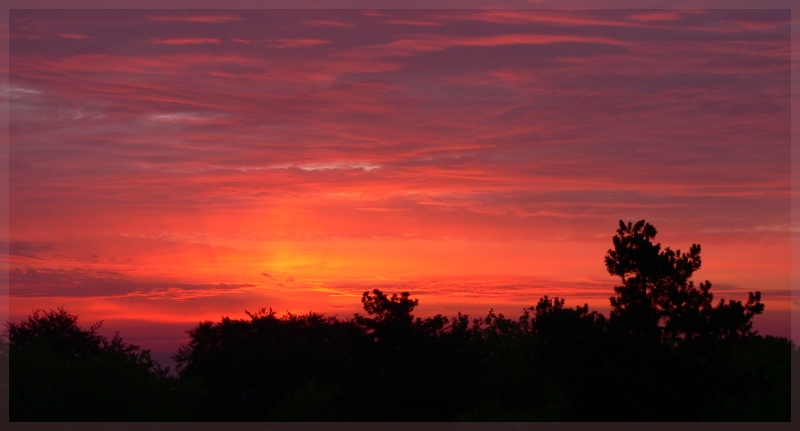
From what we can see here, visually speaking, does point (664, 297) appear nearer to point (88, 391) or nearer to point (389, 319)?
point (389, 319)

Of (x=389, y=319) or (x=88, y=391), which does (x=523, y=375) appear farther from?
(x=88, y=391)

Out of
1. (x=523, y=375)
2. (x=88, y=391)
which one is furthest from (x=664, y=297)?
(x=88, y=391)

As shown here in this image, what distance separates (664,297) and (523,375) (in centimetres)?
1042

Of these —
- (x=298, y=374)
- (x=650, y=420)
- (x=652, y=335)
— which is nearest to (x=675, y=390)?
(x=650, y=420)

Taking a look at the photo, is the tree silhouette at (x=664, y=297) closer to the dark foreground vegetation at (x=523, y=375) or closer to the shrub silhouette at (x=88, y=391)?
the dark foreground vegetation at (x=523, y=375)

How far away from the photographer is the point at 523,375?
51312 mm

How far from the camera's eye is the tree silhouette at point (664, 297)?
51.8 m

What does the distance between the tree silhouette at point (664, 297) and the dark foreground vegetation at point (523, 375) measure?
7 cm

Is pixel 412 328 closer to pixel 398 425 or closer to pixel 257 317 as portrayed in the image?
pixel 398 425

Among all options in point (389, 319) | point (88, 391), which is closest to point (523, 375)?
point (389, 319)

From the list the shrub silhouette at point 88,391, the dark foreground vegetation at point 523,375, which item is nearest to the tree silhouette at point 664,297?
the dark foreground vegetation at point 523,375

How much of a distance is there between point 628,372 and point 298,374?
2190 cm

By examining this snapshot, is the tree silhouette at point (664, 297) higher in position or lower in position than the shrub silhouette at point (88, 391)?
higher

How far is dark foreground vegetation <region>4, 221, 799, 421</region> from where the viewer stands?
45750 mm
